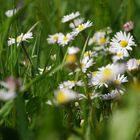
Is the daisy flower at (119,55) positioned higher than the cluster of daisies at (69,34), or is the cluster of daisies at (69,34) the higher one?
the cluster of daisies at (69,34)

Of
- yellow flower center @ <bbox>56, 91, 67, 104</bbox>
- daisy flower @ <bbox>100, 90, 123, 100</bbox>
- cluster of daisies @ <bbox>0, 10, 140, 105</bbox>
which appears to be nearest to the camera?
yellow flower center @ <bbox>56, 91, 67, 104</bbox>

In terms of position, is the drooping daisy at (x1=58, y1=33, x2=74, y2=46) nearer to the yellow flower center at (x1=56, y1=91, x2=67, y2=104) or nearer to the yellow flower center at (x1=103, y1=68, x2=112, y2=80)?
the yellow flower center at (x1=103, y1=68, x2=112, y2=80)

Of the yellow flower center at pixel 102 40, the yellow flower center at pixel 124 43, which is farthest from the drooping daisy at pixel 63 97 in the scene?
the yellow flower center at pixel 102 40

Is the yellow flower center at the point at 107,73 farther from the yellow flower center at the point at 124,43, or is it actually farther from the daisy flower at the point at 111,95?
the yellow flower center at the point at 124,43

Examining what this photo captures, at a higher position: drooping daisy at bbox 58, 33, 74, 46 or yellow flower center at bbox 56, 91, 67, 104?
drooping daisy at bbox 58, 33, 74, 46

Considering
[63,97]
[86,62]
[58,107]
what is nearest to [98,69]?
[86,62]

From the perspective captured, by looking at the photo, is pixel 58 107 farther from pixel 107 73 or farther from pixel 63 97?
pixel 107 73

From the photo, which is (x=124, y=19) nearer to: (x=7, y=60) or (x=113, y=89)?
(x=7, y=60)

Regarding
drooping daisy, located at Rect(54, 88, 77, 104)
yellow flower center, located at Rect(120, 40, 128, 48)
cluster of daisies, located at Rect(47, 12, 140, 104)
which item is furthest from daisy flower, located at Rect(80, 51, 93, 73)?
drooping daisy, located at Rect(54, 88, 77, 104)
